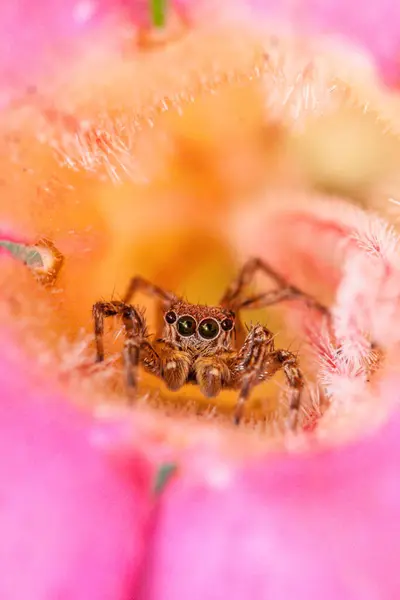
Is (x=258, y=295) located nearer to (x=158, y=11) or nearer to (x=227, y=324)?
(x=227, y=324)

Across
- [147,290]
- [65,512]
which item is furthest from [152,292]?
[65,512]

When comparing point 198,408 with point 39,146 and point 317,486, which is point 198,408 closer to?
point 317,486

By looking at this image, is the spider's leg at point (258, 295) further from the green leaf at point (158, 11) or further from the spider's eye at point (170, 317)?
the green leaf at point (158, 11)

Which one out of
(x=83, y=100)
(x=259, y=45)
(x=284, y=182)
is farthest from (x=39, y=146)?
(x=284, y=182)

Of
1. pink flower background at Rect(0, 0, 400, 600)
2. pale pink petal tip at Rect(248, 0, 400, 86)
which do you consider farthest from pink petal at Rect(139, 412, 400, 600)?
pale pink petal tip at Rect(248, 0, 400, 86)

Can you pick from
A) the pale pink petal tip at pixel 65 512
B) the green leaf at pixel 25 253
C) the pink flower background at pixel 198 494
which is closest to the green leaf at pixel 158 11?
the pink flower background at pixel 198 494

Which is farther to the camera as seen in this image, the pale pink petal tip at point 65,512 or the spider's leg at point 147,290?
the spider's leg at point 147,290

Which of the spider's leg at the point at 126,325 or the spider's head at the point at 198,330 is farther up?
the spider's head at the point at 198,330

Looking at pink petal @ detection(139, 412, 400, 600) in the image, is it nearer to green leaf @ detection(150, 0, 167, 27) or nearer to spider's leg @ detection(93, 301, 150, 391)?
spider's leg @ detection(93, 301, 150, 391)
